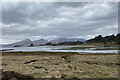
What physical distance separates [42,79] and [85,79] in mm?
6657

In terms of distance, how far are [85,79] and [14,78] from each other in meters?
11.0

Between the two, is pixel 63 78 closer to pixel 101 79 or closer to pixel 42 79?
pixel 42 79

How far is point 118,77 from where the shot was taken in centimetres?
1577

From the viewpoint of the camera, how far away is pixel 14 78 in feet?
50.3

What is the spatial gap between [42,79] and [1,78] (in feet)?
20.8

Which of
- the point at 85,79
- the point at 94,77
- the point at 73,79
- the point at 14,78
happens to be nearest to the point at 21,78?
the point at 14,78

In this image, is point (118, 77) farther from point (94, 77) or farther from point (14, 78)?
point (14, 78)

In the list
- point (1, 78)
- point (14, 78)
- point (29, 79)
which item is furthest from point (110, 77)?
point (1, 78)

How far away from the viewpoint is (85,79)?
15.1m

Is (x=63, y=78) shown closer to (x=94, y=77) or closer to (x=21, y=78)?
(x=94, y=77)

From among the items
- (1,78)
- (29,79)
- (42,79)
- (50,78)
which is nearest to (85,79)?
(50,78)

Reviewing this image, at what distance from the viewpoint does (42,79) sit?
15.4 metres

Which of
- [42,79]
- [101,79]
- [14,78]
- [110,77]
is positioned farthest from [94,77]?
[14,78]

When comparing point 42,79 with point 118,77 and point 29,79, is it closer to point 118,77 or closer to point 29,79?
point 29,79
